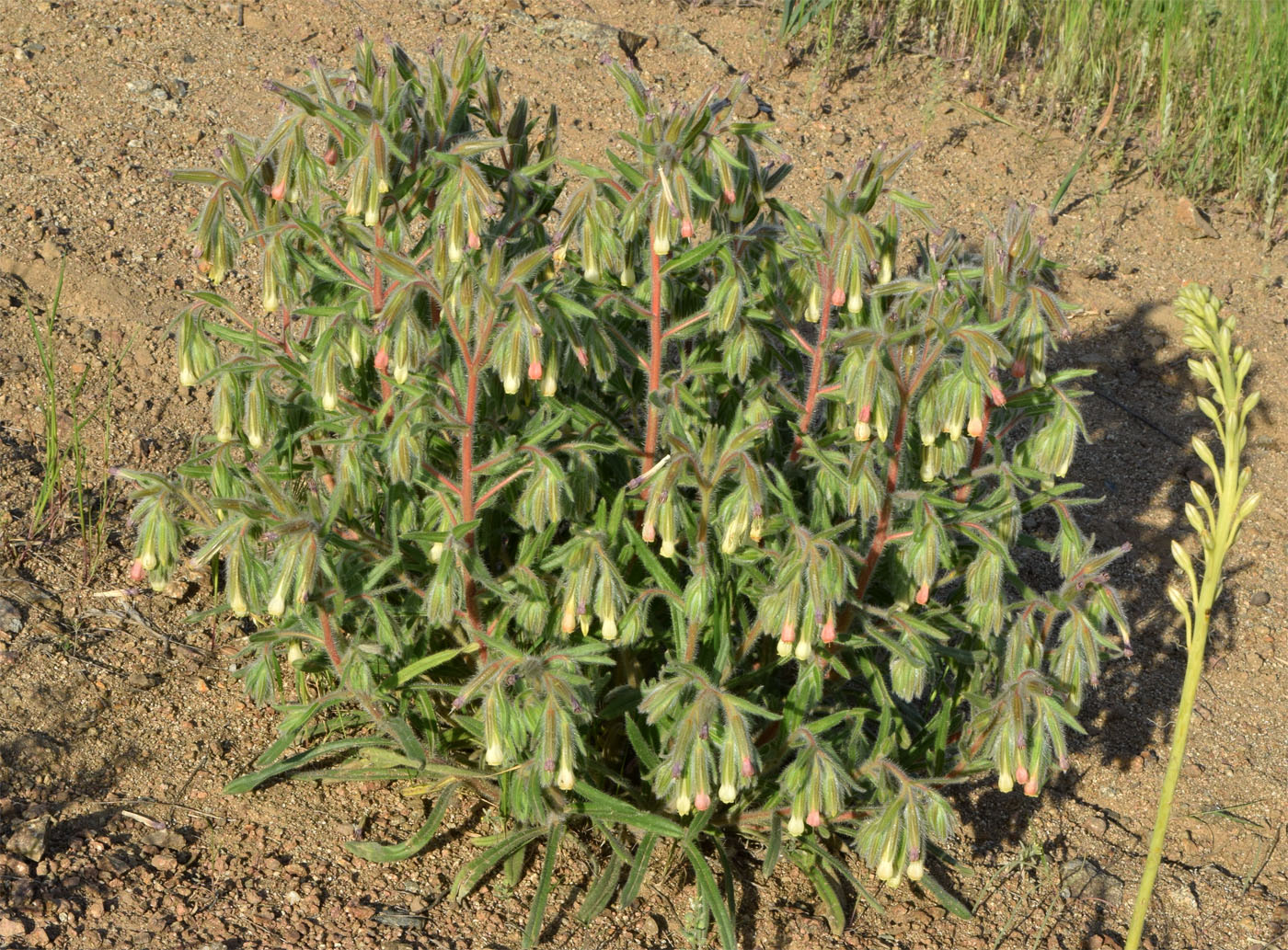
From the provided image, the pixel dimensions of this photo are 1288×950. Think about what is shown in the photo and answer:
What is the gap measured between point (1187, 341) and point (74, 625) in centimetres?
343

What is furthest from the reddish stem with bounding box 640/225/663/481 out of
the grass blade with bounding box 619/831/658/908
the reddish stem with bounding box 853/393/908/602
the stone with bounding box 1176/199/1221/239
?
the stone with bounding box 1176/199/1221/239

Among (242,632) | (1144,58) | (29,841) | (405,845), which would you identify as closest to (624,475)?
(405,845)

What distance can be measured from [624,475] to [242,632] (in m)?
1.63

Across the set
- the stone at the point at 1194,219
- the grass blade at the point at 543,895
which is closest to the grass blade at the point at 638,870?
the grass blade at the point at 543,895

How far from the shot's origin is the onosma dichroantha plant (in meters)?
3.00

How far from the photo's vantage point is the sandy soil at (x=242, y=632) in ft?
11.8

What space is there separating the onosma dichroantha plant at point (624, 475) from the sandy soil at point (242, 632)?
8.4 inches

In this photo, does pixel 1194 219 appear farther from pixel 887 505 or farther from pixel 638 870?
pixel 638 870

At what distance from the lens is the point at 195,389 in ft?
16.8

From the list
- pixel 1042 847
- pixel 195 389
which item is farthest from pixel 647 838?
pixel 195 389

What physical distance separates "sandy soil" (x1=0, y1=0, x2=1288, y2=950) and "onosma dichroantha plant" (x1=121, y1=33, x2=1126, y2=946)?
213 mm

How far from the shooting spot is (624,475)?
3586 millimetres

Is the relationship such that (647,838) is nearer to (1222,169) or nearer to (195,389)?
(195,389)

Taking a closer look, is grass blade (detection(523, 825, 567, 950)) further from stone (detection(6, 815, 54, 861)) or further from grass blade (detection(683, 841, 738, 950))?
stone (detection(6, 815, 54, 861))
